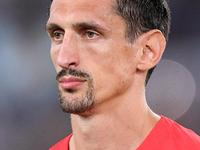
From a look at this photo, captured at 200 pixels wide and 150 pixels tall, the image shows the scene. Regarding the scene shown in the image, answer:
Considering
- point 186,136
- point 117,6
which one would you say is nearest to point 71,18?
point 117,6

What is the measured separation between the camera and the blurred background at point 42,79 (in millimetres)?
3102

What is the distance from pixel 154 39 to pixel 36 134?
2166 mm

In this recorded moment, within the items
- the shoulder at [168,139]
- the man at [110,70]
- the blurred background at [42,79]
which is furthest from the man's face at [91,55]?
the blurred background at [42,79]

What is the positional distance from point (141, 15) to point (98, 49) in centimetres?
35

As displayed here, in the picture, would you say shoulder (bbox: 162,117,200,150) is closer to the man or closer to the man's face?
the man

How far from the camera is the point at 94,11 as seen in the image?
1361 mm

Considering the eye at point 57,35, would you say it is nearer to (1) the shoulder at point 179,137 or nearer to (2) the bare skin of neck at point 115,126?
(2) the bare skin of neck at point 115,126

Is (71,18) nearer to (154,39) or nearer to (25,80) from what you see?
(154,39)

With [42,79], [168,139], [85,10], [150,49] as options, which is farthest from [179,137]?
[42,79]

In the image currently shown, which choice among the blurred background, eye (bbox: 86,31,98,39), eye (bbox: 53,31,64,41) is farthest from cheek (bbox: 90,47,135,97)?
the blurred background

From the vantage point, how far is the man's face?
4.37 feet

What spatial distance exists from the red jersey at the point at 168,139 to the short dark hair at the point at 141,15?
32 centimetres

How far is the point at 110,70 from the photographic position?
4.49ft

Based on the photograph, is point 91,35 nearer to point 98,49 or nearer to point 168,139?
point 98,49
